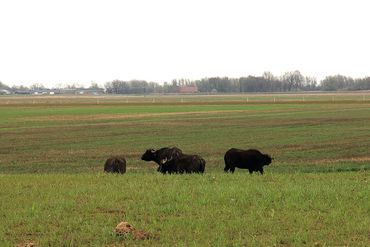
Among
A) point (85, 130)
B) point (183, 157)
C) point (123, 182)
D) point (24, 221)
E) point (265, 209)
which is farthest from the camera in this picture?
point (85, 130)

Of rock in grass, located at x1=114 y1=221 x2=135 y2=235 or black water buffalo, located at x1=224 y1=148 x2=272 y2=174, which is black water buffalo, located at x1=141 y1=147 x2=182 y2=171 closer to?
black water buffalo, located at x1=224 y1=148 x2=272 y2=174

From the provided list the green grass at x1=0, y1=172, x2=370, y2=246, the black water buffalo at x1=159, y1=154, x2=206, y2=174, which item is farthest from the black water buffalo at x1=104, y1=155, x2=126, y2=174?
the green grass at x1=0, y1=172, x2=370, y2=246

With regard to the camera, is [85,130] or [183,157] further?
[85,130]

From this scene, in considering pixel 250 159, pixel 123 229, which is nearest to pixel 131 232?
pixel 123 229

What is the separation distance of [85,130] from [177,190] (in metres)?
37.4

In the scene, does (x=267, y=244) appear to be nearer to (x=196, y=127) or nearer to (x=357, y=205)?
(x=357, y=205)

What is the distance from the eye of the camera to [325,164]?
26.4m

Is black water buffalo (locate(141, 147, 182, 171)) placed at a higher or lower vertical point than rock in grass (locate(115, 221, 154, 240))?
lower

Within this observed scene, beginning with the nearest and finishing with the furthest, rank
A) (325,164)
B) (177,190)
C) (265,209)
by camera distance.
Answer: (265,209) → (177,190) → (325,164)

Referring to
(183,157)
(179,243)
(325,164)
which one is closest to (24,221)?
(179,243)

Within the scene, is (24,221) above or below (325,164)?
above

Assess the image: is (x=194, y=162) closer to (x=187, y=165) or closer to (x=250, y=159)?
(x=187, y=165)

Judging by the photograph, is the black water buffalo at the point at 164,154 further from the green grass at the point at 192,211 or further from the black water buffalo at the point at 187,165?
the green grass at the point at 192,211

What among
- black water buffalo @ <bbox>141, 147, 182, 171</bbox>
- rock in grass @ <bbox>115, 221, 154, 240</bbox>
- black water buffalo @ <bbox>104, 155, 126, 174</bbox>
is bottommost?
black water buffalo @ <bbox>104, 155, 126, 174</bbox>
